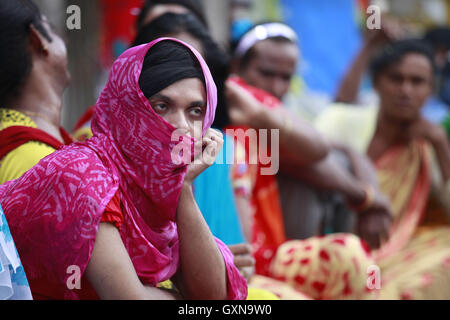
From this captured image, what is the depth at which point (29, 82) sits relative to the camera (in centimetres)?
206

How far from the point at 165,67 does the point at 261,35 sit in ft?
6.38

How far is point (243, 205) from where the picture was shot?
2.73 m

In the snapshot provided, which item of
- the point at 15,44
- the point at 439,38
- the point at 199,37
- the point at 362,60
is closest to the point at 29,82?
the point at 15,44

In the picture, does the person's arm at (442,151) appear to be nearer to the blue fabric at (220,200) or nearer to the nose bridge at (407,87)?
the nose bridge at (407,87)

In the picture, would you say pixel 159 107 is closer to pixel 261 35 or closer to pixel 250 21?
pixel 261 35

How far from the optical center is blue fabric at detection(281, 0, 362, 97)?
671 centimetres

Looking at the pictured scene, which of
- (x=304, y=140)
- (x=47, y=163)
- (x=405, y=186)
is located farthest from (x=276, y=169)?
(x=47, y=163)

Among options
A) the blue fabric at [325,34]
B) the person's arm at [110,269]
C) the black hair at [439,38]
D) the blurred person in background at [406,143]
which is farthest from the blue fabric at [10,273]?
the black hair at [439,38]

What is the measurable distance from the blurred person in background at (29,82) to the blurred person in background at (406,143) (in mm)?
2006

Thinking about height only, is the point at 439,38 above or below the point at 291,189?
above

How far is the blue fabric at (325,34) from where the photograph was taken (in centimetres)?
671

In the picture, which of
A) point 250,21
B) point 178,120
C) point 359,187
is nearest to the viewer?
point 178,120

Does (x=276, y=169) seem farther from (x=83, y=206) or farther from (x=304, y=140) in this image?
(x=83, y=206)

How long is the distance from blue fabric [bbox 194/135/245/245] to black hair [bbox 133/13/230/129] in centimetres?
16
